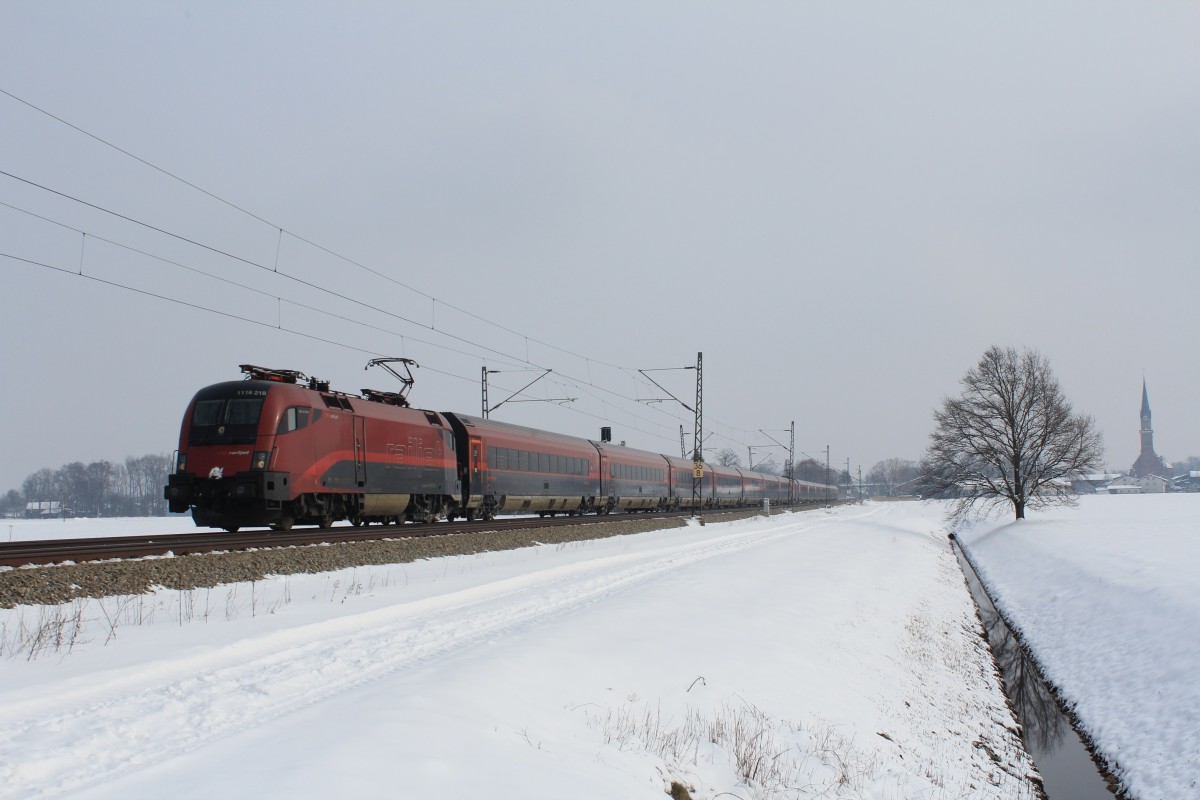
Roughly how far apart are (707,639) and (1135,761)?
583cm

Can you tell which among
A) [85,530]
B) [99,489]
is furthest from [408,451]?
[99,489]

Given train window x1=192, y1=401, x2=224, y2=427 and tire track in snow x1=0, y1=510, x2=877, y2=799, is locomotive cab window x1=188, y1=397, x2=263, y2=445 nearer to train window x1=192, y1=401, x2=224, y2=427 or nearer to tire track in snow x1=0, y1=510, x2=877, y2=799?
train window x1=192, y1=401, x2=224, y2=427

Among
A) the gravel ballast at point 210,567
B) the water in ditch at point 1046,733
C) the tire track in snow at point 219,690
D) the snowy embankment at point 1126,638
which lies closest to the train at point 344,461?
the gravel ballast at point 210,567

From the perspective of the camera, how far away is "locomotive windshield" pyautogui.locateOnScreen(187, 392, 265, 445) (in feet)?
65.3

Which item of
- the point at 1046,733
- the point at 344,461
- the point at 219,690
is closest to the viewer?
the point at 219,690

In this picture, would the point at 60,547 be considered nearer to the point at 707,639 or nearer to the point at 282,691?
the point at 282,691

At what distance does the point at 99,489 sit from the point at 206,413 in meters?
101

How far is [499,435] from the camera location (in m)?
33.3

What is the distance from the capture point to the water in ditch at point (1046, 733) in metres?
11.1

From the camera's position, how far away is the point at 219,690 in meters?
7.87

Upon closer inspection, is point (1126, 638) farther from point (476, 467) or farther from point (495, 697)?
point (476, 467)

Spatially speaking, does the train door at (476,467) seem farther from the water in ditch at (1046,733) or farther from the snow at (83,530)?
the water in ditch at (1046,733)

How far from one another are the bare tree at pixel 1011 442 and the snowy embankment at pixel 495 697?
106ft

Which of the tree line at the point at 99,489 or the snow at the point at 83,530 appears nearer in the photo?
the snow at the point at 83,530
